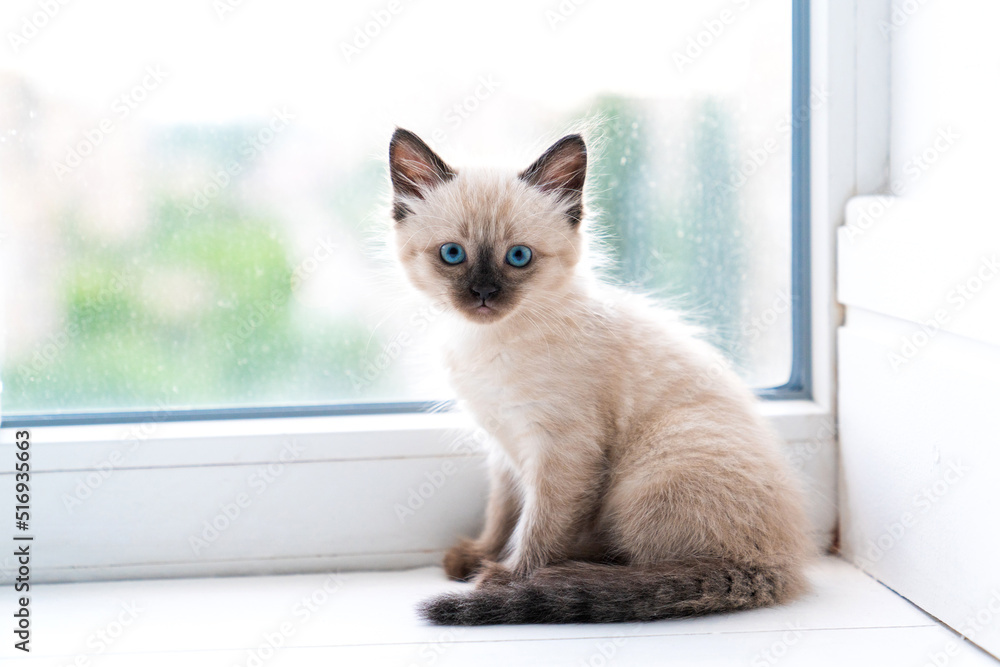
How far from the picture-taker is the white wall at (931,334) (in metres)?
1.33

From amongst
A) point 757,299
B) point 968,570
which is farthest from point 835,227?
point 968,570

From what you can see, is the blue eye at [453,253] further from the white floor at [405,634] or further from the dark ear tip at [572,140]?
the white floor at [405,634]

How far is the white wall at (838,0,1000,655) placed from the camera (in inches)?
52.4

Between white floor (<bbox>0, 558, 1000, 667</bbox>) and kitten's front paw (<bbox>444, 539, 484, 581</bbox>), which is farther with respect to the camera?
kitten's front paw (<bbox>444, 539, 484, 581</bbox>)

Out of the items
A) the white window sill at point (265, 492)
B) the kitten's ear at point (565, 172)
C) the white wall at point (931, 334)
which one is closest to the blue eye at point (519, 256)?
the kitten's ear at point (565, 172)

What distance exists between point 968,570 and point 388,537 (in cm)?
112

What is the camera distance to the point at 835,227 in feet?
5.98

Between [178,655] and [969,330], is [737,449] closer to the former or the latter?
[969,330]

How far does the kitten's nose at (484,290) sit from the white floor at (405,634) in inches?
23.2

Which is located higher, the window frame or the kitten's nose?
the kitten's nose

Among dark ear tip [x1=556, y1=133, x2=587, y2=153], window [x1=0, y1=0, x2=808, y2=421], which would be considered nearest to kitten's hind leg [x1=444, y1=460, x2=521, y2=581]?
window [x1=0, y1=0, x2=808, y2=421]

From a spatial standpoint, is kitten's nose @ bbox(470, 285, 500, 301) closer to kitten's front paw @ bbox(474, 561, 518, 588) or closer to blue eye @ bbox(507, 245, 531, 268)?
blue eye @ bbox(507, 245, 531, 268)

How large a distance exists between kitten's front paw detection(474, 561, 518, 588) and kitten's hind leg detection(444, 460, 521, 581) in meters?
0.12

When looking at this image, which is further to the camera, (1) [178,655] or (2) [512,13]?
(2) [512,13]
